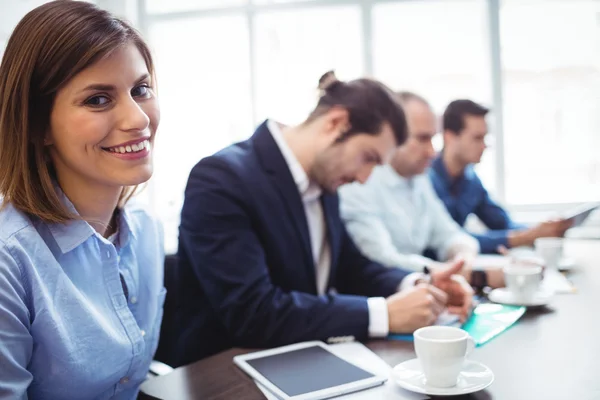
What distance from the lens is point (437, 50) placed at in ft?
16.0

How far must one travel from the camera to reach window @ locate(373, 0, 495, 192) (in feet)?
15.8

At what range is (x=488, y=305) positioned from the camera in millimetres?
1579

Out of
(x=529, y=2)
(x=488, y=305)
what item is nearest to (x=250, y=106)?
(x=529, y=2)

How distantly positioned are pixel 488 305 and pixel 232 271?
0.72m

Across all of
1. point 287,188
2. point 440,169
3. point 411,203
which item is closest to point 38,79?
point 287,188

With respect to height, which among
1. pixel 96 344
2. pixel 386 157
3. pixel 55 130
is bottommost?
pixel 96 344

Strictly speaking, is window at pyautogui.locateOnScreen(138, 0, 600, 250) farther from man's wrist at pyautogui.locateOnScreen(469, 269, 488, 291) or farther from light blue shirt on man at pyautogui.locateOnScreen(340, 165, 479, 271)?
man's wrist at pyautogui.locateOnScreen(469, 269, 488, 291)

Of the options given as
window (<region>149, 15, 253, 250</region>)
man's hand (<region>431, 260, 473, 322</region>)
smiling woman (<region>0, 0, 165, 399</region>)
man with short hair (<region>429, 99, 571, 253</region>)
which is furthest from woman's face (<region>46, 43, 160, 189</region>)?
window (<region>149, 15, 253, 250</region>)

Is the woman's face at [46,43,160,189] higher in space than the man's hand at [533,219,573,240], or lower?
higher

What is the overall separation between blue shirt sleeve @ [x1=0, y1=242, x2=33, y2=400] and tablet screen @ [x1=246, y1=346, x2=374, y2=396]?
0.42 m

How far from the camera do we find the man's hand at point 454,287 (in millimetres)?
1504

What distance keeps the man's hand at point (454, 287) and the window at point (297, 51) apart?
3494 millimetres

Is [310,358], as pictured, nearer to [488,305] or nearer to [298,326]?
[298,326]

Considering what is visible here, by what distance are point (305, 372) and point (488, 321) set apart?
0.56 metres
